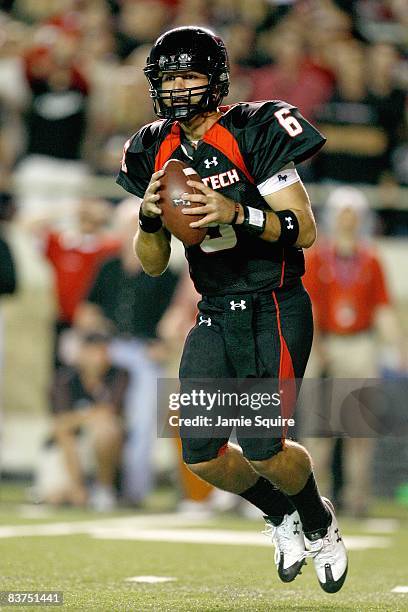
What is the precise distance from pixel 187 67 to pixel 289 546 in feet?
6.10

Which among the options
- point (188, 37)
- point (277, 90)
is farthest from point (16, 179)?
point (188, 37)

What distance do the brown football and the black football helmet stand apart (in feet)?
0.75

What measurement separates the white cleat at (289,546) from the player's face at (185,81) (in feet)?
5.42

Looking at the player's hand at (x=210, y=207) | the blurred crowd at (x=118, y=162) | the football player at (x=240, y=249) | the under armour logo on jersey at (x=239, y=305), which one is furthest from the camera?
the blurred crowd at (x=118, y=162)

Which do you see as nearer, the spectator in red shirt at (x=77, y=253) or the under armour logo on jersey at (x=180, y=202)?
the under armour logo on jersey at (x=180, y=202)

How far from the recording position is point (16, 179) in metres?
10.4

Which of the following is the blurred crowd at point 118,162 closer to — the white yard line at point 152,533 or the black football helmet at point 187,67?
the white yard line at point 152,533

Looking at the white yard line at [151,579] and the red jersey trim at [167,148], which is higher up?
the red jersey trim at [167,148]

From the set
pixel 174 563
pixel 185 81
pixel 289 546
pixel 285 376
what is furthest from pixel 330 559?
pixel 185 81

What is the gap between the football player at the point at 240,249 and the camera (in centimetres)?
471

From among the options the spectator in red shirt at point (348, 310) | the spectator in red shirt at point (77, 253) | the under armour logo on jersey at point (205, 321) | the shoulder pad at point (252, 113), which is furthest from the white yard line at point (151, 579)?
the spectator in red shirt at point (77, 253)

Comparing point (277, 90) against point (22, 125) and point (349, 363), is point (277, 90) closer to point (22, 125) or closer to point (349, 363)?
point (22, 125)

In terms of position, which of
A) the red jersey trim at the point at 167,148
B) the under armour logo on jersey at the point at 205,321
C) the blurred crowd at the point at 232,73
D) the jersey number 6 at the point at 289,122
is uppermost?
the blurred crowd at the point at 232,73

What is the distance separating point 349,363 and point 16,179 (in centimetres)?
330
